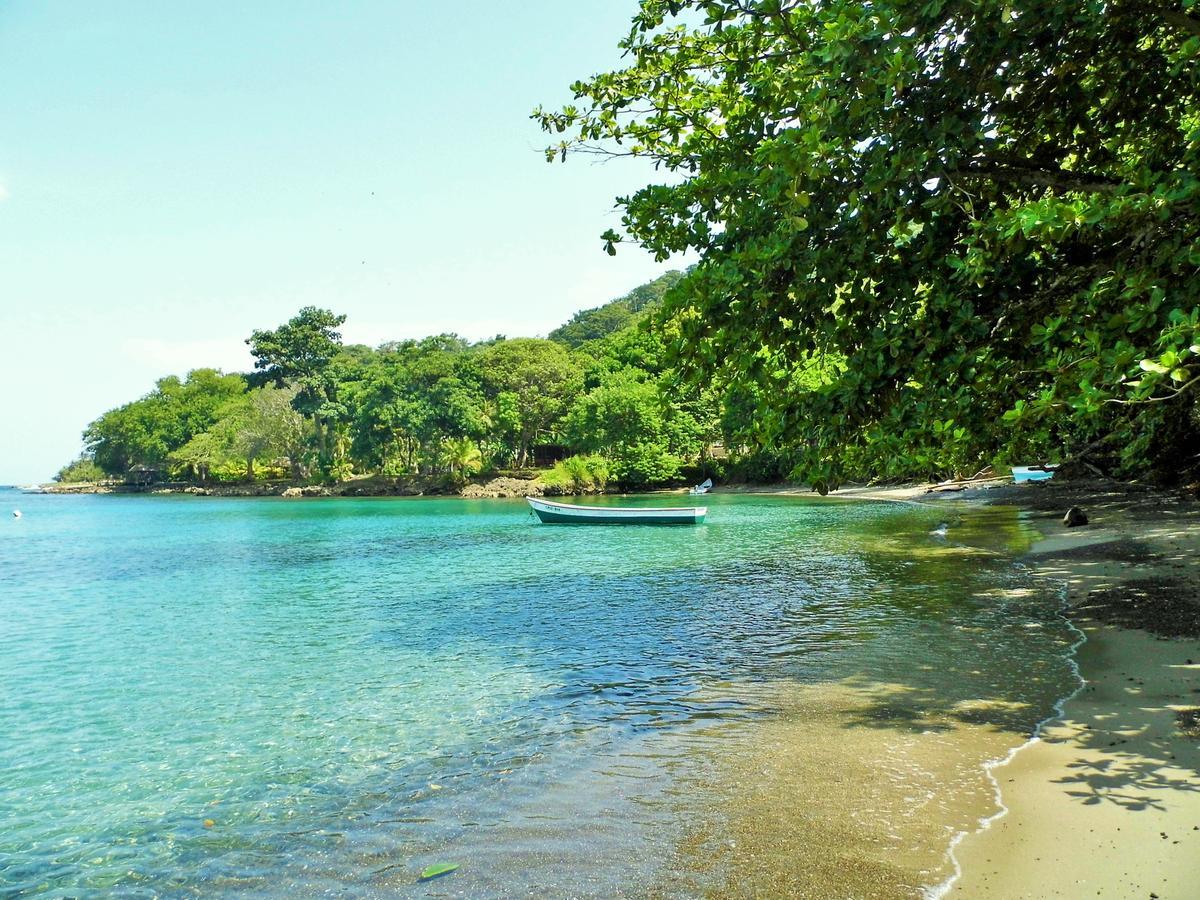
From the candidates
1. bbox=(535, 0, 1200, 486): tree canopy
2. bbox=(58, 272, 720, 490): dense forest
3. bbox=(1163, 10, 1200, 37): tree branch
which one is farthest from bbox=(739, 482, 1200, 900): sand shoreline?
bbox=(58, 272, 720, 490): dense forest

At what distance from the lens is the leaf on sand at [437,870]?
5.70 meters

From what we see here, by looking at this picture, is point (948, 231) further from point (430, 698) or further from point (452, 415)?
point (452, 415)

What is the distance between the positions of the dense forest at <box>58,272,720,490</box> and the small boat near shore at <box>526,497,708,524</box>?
14.3 meters

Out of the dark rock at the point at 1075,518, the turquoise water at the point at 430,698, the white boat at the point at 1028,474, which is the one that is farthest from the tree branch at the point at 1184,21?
the white boat at the point at 1028,474

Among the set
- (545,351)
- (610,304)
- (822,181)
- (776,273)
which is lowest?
(776,273)

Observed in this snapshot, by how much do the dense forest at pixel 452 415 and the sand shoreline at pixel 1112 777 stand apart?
43082 millimetres

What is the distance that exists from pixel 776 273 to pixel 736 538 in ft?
75.9

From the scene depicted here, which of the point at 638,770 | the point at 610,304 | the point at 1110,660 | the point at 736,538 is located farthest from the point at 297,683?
the point at 610,304

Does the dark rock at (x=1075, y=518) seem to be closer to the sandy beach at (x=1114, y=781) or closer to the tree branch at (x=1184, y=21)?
the sandy beach at (x=1114, y=781)

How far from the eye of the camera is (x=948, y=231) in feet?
29.9

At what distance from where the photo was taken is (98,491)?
438 feet

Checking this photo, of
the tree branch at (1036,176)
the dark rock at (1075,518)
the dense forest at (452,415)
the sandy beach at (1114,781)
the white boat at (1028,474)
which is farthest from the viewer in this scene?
the dense forest at (452,415)

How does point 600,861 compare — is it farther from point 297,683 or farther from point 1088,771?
point 297,683

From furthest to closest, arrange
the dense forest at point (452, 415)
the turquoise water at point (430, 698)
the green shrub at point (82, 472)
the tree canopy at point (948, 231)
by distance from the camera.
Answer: the green shrub at point (82, 472)
the dense forest at point (452, 415)
the tree canopy at point (948, 231)
the turquoise water at point (430, 698)
